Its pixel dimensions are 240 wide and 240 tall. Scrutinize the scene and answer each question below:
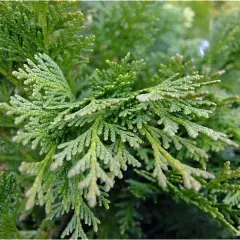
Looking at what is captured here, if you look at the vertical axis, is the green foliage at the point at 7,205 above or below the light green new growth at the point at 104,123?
below

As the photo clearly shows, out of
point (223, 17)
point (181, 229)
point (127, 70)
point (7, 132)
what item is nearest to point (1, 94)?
point (7, 132)

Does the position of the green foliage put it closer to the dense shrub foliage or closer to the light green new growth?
the dense shrub foliage

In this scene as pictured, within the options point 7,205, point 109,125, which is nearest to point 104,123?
point 109,125

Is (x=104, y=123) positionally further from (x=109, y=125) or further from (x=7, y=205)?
(x=7, y=205)

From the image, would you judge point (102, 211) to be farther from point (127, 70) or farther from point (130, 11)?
point (130, 11)

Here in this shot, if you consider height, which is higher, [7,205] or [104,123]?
[104,123]

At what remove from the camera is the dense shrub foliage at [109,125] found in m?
0.75

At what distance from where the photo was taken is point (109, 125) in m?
0.80

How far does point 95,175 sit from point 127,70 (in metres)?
0.33

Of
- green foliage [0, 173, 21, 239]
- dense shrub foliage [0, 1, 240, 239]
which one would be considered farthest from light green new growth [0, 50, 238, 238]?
green foliage [0, 173, 21, 239]

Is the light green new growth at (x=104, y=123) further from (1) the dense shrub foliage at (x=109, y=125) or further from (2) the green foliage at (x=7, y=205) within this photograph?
(2) the green foliage at (x=7, y=205)

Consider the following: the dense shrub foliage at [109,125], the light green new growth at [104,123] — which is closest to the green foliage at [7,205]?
the dense shrub foliage at [109,125]

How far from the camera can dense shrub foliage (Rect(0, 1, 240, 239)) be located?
748 millimetres

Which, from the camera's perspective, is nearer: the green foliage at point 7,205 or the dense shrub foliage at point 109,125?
the dense shrub foliage at point 109,125
